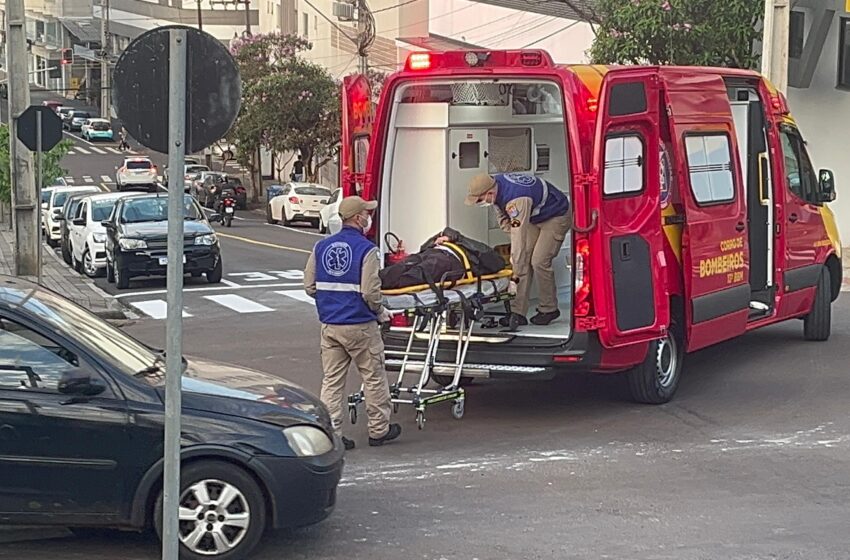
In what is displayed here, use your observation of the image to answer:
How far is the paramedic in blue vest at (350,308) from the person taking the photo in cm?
923

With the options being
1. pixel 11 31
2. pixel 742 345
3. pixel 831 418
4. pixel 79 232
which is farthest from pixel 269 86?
pixel 831 418

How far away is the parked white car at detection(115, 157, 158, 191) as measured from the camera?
6150 centimetres

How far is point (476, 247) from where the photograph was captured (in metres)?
10.9

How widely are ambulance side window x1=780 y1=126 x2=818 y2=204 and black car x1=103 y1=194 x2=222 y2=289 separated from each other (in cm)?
1178

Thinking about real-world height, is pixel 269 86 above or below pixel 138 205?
above

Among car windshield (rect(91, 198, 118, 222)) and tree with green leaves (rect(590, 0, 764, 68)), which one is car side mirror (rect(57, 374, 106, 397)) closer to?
tree with green leaves (rect(590, 0, 764, 68))

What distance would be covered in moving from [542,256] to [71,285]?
1391cm

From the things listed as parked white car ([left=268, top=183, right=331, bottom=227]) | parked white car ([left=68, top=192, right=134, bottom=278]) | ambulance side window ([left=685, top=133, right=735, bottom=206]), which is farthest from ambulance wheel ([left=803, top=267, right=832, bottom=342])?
parked white car ([left=268, top=183, right=331, bottom=227])

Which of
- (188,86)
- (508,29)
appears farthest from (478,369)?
(508,29)

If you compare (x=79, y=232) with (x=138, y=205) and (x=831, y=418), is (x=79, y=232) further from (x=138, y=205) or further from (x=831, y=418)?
(x=831, y=418)

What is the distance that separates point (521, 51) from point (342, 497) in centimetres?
391

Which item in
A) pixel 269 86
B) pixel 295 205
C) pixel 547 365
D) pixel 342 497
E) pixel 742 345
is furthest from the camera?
pixel 269 86

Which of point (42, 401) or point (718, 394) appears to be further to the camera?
point (718, 394)

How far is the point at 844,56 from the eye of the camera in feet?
82.4
